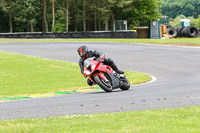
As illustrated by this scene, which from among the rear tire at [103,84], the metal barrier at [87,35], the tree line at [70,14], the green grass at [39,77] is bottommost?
the green grass at [39,77]

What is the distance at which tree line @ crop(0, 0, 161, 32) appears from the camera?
250 feet

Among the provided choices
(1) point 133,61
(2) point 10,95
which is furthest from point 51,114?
Answer: (1) point 133,61

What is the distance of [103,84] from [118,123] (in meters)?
6.28

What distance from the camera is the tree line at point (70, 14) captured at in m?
76.3

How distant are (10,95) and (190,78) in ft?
23.4

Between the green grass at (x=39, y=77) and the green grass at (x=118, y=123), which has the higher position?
the green grass at (x=118, y=123)

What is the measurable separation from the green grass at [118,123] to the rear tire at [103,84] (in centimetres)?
485

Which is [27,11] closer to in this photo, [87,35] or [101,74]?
[87,35]

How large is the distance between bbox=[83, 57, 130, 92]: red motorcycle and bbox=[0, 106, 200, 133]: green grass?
487cm

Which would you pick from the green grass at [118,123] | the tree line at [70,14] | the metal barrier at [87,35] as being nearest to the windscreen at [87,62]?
the green grass at [118,123]

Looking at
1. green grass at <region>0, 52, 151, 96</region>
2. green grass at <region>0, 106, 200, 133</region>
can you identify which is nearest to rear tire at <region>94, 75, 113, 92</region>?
green grass at <region>0, 52, 151, 96</region>

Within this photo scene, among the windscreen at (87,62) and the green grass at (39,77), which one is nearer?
the windscreen at (87,62)

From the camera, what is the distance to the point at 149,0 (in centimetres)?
8850

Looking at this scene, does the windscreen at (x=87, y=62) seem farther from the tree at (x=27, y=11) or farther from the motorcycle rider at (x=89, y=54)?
the tree at (x=27, y=11)
